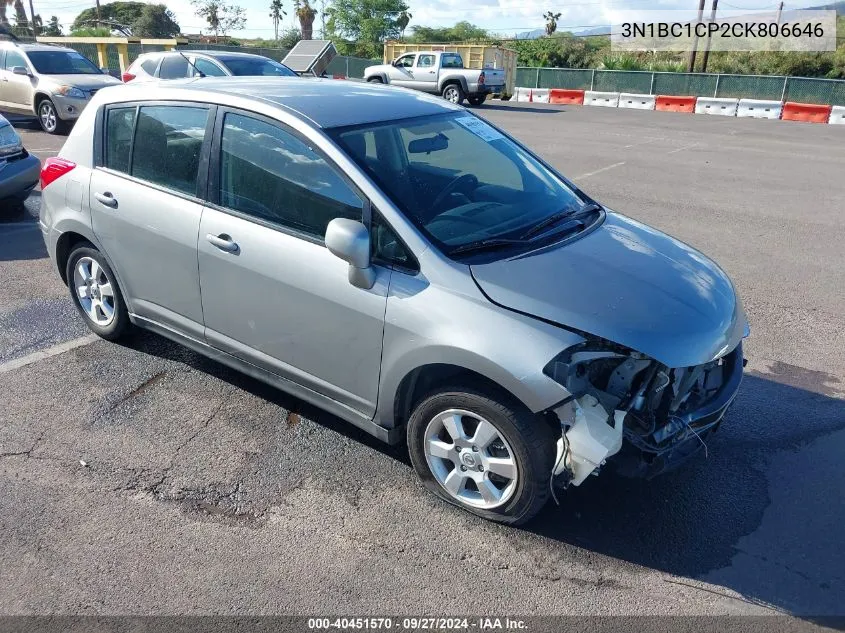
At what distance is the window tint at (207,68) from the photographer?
1373cm

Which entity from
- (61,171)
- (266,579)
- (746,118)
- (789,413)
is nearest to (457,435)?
(266,579)

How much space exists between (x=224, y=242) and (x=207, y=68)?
Answer: 462 inches

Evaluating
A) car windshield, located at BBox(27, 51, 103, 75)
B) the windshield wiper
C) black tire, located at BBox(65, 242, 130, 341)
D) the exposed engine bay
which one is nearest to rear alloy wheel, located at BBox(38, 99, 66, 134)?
car windshield, located at BBox(27, 51, 103, 75)

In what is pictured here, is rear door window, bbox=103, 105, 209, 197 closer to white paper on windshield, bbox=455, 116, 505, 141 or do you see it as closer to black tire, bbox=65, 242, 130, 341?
black tire, bbox=65, 242, 130, 341

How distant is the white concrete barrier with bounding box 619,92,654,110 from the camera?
2742 cm

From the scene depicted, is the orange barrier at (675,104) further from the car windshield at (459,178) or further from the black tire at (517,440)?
the black tire at (517,440)

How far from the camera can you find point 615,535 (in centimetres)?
317

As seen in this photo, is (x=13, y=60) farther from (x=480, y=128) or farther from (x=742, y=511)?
(x=742, y=511)

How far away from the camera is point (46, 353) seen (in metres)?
4.81

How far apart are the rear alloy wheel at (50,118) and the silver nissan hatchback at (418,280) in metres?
11.5

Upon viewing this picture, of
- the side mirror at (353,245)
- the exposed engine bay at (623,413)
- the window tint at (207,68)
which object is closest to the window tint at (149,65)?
the window tint at (207,68)

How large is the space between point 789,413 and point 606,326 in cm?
203

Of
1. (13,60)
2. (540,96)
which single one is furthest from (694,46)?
(13,60)

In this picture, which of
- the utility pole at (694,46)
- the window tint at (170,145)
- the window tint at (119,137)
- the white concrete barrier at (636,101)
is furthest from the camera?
the utility pole at (694,46)
